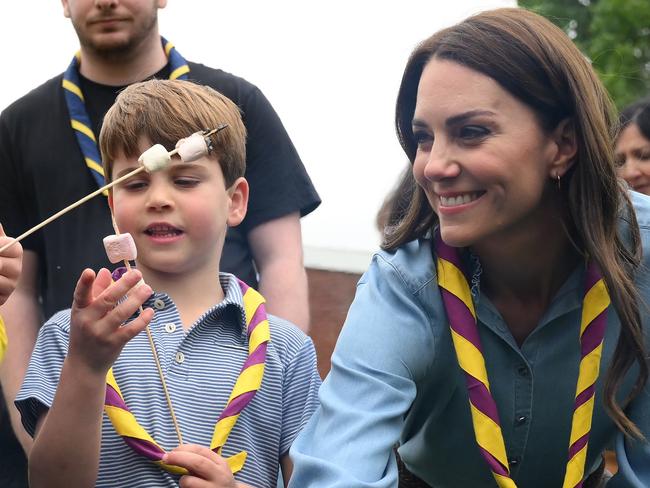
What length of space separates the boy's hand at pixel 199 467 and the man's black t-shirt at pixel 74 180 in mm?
1095

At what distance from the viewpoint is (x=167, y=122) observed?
3.12 metres

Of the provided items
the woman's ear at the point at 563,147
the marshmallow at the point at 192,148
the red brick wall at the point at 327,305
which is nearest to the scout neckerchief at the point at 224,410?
the marshmallow at the point at 192,148

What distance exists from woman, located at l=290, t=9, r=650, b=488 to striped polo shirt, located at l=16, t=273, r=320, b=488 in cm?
25

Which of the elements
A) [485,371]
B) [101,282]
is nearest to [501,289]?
[485,371]

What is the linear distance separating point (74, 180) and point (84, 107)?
27 cm

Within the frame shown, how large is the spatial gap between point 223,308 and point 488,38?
99 cm

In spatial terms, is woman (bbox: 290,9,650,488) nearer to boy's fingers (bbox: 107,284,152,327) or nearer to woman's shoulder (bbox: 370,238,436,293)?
woman's shoulder (bbox: 370,238,436,293)

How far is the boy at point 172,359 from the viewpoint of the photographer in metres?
2.70

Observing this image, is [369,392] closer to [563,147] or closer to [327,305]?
[563,147]

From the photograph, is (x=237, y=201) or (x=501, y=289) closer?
(x=501, y=289)

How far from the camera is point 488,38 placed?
113 inches

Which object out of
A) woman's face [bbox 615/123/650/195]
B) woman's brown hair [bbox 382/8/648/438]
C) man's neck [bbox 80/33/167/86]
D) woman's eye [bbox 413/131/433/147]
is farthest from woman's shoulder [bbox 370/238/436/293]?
woman's face [bbox 615/123/650/195]

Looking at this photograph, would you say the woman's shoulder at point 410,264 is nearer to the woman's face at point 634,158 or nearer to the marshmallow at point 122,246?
the marshmallow at point 122,246

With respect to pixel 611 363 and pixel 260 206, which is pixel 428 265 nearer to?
pixel 611 363
